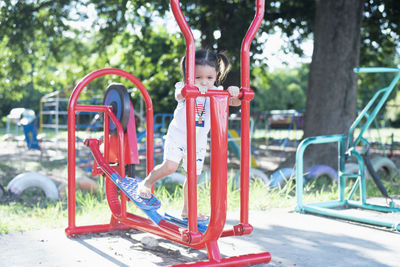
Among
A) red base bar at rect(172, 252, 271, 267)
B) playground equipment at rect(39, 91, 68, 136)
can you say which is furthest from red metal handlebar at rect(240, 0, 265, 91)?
playground equipment at rect(39, 91, 68, 136)

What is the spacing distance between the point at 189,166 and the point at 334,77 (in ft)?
15.5

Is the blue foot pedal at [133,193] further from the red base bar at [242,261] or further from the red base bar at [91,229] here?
the red base bar at [242,261]

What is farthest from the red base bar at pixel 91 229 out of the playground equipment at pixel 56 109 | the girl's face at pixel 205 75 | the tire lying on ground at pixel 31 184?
the playground equipment at pixel 56 109

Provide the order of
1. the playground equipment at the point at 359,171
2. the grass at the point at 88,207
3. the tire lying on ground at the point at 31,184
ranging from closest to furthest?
the grass at the point at 88,207, the playground equipment at the point at 359,171, the tire lying on ground at the point at 31,184

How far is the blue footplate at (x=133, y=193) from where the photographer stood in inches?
107

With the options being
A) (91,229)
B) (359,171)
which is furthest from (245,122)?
(359,171)

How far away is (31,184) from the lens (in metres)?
5.03

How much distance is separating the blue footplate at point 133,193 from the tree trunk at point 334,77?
3900 mm

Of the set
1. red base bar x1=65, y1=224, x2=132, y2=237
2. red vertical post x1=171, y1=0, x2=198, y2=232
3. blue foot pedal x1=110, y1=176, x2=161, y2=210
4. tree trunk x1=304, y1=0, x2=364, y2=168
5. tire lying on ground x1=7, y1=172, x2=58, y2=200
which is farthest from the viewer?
tree trunk x1=304, y1=0, x2=364, y2=168

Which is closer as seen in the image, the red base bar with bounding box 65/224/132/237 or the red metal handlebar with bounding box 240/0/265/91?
the red metal handlebar with bounding box 240/0/265/91

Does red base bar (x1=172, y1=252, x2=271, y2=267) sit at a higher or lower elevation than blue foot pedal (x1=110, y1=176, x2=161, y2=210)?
lower

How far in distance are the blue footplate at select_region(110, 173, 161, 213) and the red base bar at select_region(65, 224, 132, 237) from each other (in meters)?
0.40

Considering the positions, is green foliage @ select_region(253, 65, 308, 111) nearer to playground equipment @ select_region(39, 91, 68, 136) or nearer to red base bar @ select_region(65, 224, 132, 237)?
playground equipment @ select_region(39, 91, 68, 136)

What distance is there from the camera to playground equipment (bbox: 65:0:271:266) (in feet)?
7.07
